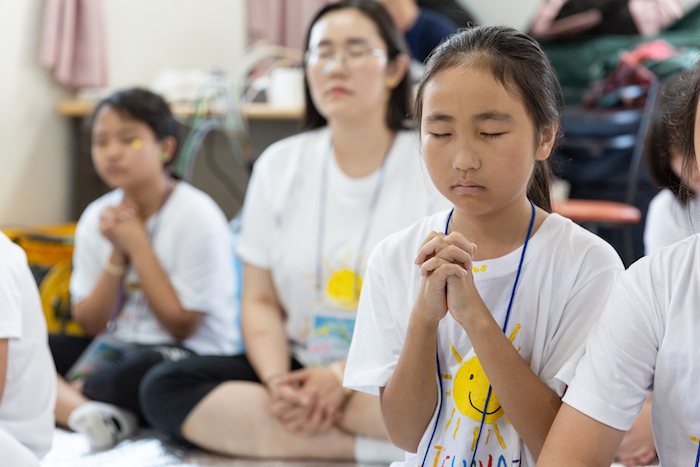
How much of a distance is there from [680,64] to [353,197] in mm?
1790

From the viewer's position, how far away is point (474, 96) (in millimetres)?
744

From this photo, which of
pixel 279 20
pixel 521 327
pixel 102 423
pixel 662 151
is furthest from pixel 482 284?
pixel 279 20

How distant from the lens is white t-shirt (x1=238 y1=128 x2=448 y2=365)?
1340mm

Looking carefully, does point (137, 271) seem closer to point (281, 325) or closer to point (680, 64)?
point (281, 325)

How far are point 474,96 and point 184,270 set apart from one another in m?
1.06

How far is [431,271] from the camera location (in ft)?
2.43

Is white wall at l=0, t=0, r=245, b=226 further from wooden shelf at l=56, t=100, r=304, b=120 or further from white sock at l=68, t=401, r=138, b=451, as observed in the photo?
white sock at l=68, t=401, r=138, b=451

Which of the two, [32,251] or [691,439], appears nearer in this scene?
[691,439]

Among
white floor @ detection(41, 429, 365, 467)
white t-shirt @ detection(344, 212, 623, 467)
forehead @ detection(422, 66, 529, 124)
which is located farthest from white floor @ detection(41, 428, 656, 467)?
forehead @ detection(422, 66, 529, 124)

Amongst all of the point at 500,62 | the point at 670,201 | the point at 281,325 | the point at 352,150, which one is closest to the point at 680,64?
the point at 670,201

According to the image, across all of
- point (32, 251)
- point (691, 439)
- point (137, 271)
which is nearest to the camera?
point (691, 439)

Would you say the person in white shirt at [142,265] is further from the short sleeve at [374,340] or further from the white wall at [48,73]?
the white wall at [48,73]

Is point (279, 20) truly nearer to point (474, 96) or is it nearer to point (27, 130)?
point (27, 130)

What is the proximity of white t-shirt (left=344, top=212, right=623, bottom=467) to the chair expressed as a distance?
5.25ft
